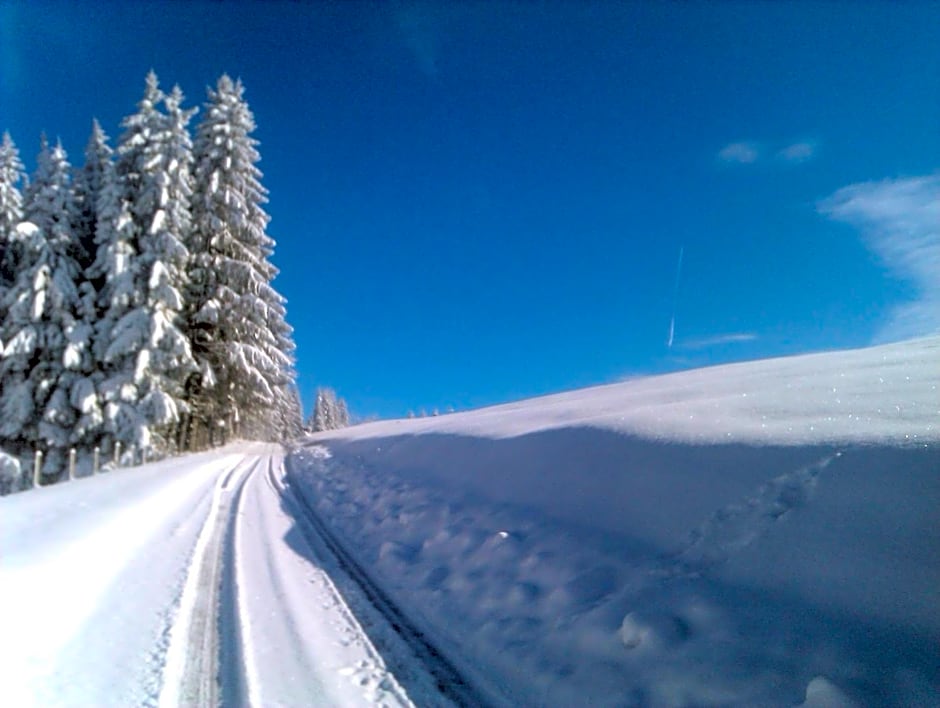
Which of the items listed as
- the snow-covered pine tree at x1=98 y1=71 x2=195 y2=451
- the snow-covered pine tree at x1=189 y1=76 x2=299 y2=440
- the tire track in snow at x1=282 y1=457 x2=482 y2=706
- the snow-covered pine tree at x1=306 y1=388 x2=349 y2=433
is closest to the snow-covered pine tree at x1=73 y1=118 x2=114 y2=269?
the snow-covered pine tree at x1=98 y1=71 x2=195 y2=451

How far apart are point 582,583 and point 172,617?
371 cm

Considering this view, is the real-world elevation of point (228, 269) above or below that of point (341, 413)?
above

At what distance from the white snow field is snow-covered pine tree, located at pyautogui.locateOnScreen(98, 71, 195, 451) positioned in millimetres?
11596

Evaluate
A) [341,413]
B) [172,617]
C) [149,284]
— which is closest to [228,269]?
[149,284]

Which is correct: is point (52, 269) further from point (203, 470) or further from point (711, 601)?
point (711, 601)

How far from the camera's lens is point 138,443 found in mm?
17969

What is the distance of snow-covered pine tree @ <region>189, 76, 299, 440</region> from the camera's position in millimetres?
22562

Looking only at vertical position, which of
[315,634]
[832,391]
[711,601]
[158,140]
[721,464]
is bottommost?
[315,634]

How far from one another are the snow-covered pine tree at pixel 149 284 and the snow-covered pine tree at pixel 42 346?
1229mm

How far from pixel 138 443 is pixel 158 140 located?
11.7 meters

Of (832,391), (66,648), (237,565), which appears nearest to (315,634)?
(66,648)

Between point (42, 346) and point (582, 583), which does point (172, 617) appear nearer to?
point (582, 583)

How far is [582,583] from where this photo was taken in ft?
15.3

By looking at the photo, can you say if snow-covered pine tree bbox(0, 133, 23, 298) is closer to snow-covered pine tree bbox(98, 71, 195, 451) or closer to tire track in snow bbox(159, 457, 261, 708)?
snow-covered pine tree bbox(98, 71, 195, 451)
